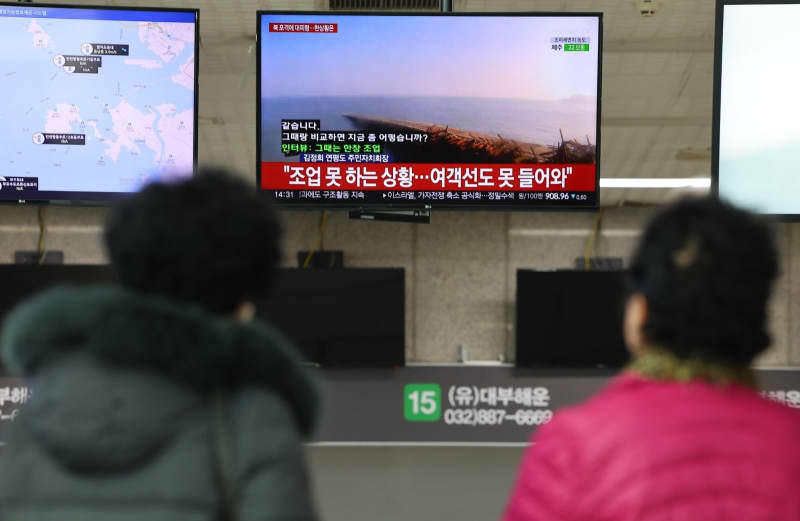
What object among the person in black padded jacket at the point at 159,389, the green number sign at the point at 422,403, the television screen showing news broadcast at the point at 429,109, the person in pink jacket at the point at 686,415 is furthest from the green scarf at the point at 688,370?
the green number sign at the point at 422,403

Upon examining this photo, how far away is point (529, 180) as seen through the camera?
129 inches

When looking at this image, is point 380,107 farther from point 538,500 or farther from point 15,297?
point 538,500

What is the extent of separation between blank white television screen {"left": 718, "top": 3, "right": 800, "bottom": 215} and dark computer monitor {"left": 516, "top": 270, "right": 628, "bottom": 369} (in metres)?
0.67

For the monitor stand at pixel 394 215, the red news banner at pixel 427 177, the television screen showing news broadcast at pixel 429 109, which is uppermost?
the television screen showing news broadcast at pixel 429 109

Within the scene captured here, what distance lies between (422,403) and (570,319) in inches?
29.6

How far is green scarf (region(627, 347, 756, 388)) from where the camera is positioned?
1088mm

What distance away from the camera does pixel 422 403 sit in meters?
3.40

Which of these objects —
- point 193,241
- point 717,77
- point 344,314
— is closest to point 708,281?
point 193,241

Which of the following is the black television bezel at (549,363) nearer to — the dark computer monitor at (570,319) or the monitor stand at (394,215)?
the dark computer monitor at (570,319)

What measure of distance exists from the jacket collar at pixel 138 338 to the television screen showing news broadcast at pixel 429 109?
2.22 metres

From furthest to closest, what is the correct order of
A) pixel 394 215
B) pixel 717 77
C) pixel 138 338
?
pixel 394 215, pixel 717 77, pixel 138 338

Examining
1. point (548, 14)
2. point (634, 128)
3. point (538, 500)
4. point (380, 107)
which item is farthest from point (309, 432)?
point (634, 128)

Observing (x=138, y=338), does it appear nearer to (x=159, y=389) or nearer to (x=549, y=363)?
(x=159, y=389)

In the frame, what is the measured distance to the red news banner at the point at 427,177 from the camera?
3.26 metres
